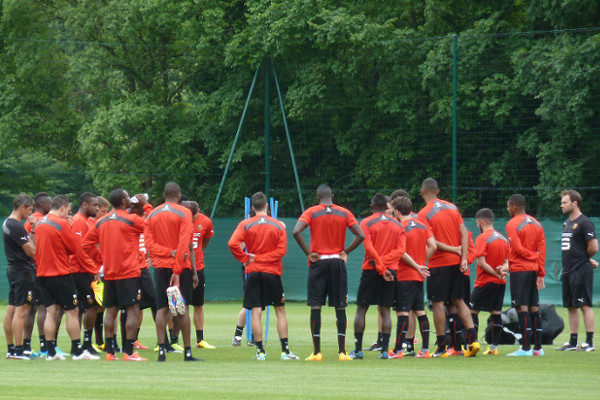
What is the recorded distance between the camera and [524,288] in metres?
12.9

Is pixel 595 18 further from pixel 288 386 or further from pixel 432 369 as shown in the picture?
pixel 288 386

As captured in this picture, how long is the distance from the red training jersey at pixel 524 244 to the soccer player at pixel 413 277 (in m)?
1.27

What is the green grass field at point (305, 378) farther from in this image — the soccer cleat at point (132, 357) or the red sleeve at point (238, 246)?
the red sleeve at point (238, 246)

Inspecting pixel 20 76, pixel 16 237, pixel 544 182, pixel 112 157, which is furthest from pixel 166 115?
pixel 16 237

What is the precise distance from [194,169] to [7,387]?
21481mm

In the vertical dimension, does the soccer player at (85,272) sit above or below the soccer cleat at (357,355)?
above

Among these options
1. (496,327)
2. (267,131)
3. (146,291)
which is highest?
(267,131)

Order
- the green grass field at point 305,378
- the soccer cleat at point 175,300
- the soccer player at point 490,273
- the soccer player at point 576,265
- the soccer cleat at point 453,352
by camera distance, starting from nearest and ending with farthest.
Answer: the green grass field at point 305,378, the soccer cleat at point 175,300, the soccer cleat at point 453,352, the soccer player at point 490,273, the soccer player at point 576,265

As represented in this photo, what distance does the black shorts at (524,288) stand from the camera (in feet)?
42.3

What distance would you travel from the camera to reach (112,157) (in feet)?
113

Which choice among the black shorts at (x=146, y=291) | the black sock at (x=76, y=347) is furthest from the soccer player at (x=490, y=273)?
the black sock at (x=76, y=347)

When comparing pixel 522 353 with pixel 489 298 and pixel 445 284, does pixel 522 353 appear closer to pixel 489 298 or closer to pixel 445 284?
pixel 489 298

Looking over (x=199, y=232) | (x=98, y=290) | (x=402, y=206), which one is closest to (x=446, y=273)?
(x=402, y=206)

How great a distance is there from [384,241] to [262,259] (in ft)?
5.28
